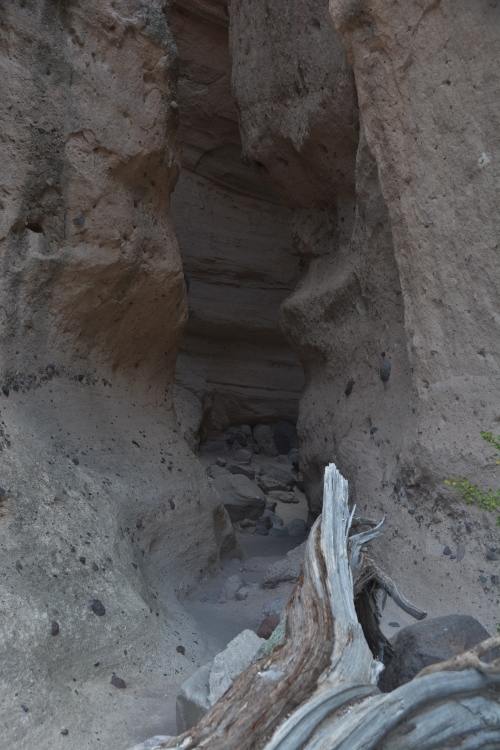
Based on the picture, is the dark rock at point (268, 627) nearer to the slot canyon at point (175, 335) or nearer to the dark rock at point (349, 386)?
the slot canyon at point (175, 335)

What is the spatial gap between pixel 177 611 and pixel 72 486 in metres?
0.73

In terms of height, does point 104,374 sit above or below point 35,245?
below

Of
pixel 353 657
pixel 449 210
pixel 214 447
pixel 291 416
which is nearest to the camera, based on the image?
pixel 353 657

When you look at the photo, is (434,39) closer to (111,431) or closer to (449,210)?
(449,210)

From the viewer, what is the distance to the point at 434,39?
3.17 metres

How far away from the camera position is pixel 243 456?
24.4 ft

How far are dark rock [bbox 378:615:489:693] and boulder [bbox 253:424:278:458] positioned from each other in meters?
5.89

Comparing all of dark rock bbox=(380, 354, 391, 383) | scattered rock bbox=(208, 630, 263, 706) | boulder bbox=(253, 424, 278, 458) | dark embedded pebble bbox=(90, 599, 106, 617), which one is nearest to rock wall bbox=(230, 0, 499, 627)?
dark rock bbox=(380, 354, 391, 383)

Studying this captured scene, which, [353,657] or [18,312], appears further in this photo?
[18,312]

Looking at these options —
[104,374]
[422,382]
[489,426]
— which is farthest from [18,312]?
[489,426]

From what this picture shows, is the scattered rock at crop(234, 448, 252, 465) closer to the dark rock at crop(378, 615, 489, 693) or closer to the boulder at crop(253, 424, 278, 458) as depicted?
the boulder at crop(253, 424, 278, 458)

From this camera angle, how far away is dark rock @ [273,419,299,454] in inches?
317

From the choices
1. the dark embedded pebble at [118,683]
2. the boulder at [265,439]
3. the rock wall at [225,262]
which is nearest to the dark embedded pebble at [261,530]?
the rock wall at [225,262]

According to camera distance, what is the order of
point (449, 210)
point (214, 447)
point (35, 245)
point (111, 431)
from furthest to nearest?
point (214, 447)
point (111, 431)
point (35, 245)
point (449, 210)
